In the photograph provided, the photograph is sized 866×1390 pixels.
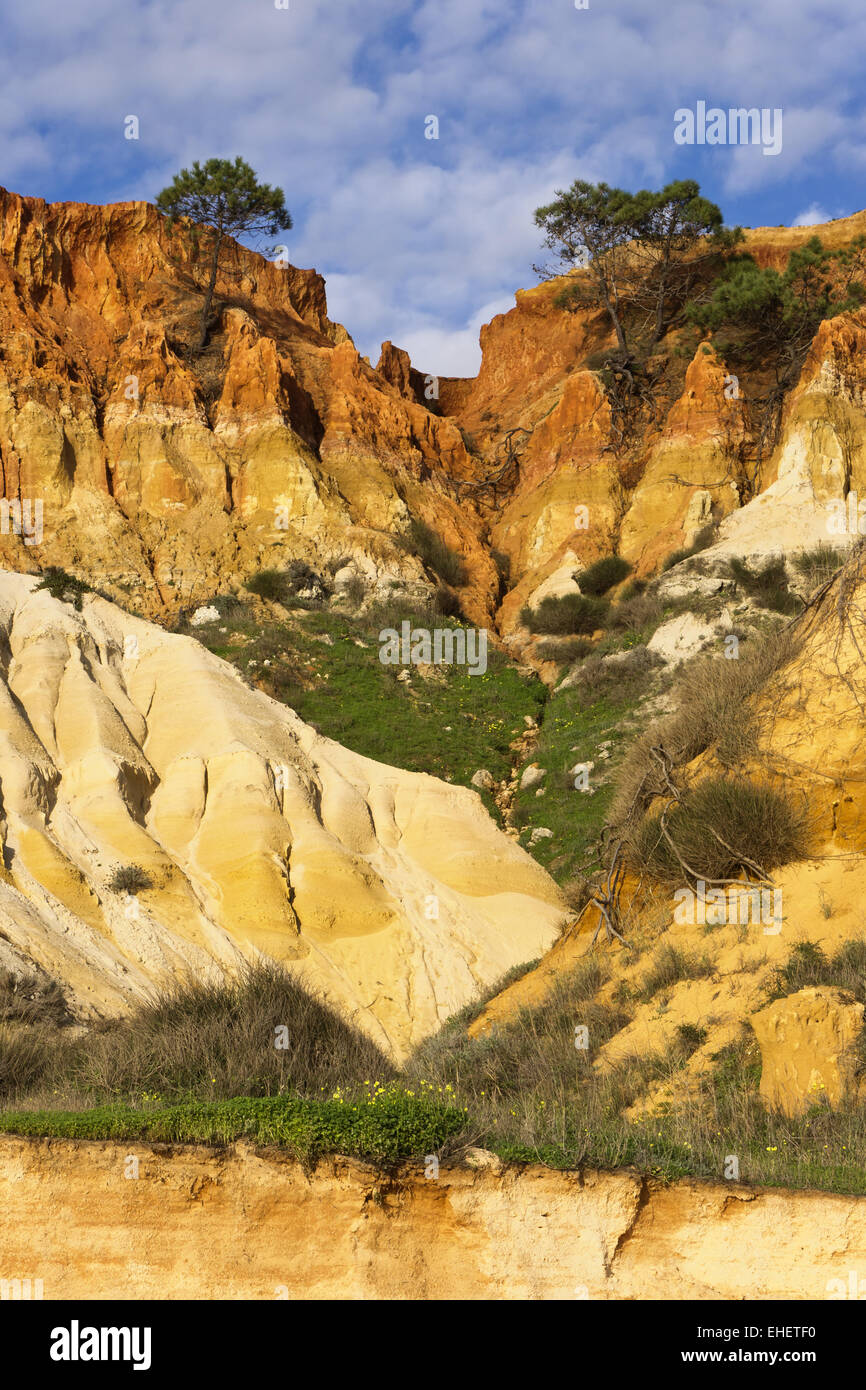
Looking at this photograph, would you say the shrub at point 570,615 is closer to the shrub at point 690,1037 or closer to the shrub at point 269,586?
the shrub at point 269,586

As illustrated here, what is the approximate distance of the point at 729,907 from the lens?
1127cm

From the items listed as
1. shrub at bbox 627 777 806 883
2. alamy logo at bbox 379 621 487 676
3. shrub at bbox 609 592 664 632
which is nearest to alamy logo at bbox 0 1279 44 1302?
shrub at bbox 627 777 806 883

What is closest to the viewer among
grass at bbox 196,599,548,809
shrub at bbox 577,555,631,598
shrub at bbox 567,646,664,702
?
grass at bbox 196,599,548,809

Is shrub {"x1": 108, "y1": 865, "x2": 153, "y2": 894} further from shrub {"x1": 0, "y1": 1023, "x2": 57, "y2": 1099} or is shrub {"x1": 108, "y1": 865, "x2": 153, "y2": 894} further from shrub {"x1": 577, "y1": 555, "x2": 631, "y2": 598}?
shrub {"x1": 577, "y1": 555, "x2": 631, "y2": 598}

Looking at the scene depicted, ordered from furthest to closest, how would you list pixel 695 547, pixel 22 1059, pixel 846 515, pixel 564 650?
pixel 695 547 < pixel 846 515 < pixel 564 650 < pixel 22 1059

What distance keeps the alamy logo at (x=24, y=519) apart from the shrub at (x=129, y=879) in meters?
20.6

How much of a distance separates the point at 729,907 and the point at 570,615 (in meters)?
23.9

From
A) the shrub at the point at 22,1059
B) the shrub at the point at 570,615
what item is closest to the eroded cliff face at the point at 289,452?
the shrub at the point at 570,615

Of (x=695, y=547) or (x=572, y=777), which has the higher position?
(x=695, y=547)

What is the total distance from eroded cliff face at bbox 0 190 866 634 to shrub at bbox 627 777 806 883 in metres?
21.6

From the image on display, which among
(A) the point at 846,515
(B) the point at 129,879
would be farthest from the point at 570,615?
(B) the point at 129,879

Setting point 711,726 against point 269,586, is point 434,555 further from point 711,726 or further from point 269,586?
point 711,726

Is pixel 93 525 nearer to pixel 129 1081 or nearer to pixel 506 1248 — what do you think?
pixel 129 1081
